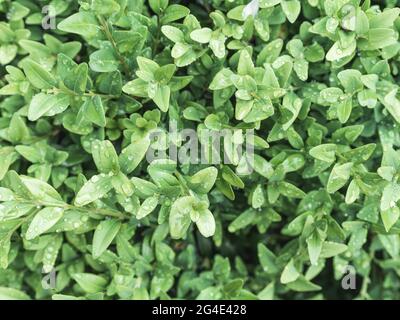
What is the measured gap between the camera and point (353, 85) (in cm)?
187

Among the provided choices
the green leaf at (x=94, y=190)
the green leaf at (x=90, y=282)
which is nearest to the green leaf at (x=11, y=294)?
the green leaf at (x=90, y=282)

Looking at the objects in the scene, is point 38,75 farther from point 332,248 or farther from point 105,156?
point 332,248

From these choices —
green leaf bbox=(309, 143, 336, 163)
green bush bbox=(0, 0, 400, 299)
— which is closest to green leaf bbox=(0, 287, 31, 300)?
green bush bbox=(0, 0, 400, 299)

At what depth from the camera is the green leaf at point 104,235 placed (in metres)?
1.84

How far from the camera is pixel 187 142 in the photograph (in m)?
1.97

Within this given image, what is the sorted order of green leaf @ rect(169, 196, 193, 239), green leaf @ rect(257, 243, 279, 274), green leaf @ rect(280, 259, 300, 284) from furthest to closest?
green leaf @ rect(257, 243, 279, 274), green leaf @ rect(280, 259, 300, 284), green leaf @ rect(169, 196, 193, 239)

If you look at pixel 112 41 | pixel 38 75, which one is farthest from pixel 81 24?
pixel 38 75

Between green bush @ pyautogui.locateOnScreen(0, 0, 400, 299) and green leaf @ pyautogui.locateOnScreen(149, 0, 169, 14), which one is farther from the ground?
green leaf @ pyautogui.locateOnScreen(149, 0, 169, 14)

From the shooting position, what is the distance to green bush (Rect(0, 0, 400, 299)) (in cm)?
180

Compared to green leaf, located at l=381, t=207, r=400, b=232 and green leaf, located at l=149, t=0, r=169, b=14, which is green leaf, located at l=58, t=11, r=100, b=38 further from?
green leaf, located at l=381, t=207, r=400, b=232

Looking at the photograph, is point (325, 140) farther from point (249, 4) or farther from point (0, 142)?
point (0, 142)

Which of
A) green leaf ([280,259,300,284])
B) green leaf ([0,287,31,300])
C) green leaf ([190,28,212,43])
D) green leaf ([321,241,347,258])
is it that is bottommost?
green leaf ([0,287,31,300])

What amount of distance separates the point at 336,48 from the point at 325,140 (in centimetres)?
34

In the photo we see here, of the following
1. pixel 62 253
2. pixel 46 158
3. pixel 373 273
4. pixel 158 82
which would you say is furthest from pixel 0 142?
pixel 373 273
